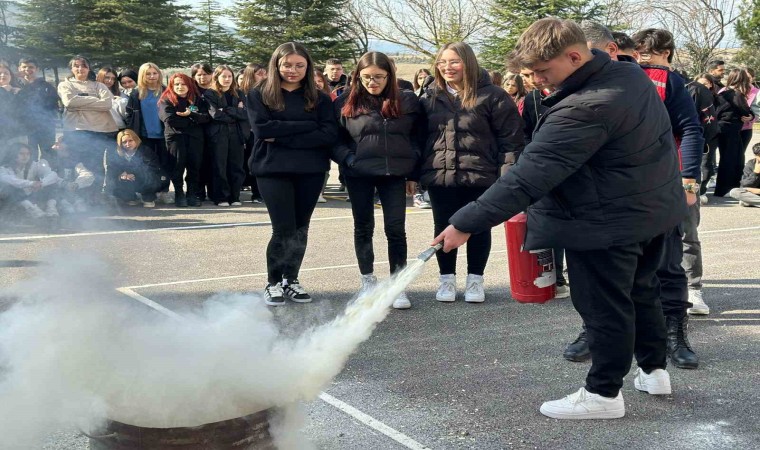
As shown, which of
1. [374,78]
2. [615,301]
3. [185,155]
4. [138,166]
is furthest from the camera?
[185,155]

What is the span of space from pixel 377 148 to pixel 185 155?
5971mm

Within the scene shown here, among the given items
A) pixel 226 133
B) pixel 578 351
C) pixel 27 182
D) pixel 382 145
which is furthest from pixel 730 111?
pixel 27 182

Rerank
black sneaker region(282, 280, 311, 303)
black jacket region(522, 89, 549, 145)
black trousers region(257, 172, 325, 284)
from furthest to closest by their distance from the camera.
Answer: black sneaker region(282, 280, 311, 303), black trousers region(257, 172, 325, 284), black jacket region(522, 89, 549, 145)

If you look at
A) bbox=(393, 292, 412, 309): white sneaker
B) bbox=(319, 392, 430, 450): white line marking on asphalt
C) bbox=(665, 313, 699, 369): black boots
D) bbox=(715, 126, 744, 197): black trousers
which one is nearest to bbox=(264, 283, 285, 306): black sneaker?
bbox=(393, 292, 412, 309): white sneaker

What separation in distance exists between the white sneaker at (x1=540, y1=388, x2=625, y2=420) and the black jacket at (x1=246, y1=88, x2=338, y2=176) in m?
2.96

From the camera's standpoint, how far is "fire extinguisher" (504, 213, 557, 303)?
6.22m

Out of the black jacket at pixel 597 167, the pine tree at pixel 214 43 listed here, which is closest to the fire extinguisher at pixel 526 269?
the black jacket at pixel 597 167

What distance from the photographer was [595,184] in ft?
12.8

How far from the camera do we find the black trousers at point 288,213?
21.0 feet

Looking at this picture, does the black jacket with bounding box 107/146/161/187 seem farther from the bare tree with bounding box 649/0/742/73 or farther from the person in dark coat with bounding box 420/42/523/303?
the bare tree with bounding box 649/0/742/73

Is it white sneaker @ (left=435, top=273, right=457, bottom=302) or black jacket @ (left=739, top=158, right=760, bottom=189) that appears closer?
white sneaker @ (left=435, top=273, right=457, bottom=302)

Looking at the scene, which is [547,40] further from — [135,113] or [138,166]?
[135,113]

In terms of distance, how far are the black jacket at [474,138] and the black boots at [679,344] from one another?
1.76 metres

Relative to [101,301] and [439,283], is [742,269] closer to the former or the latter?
[439,283]
